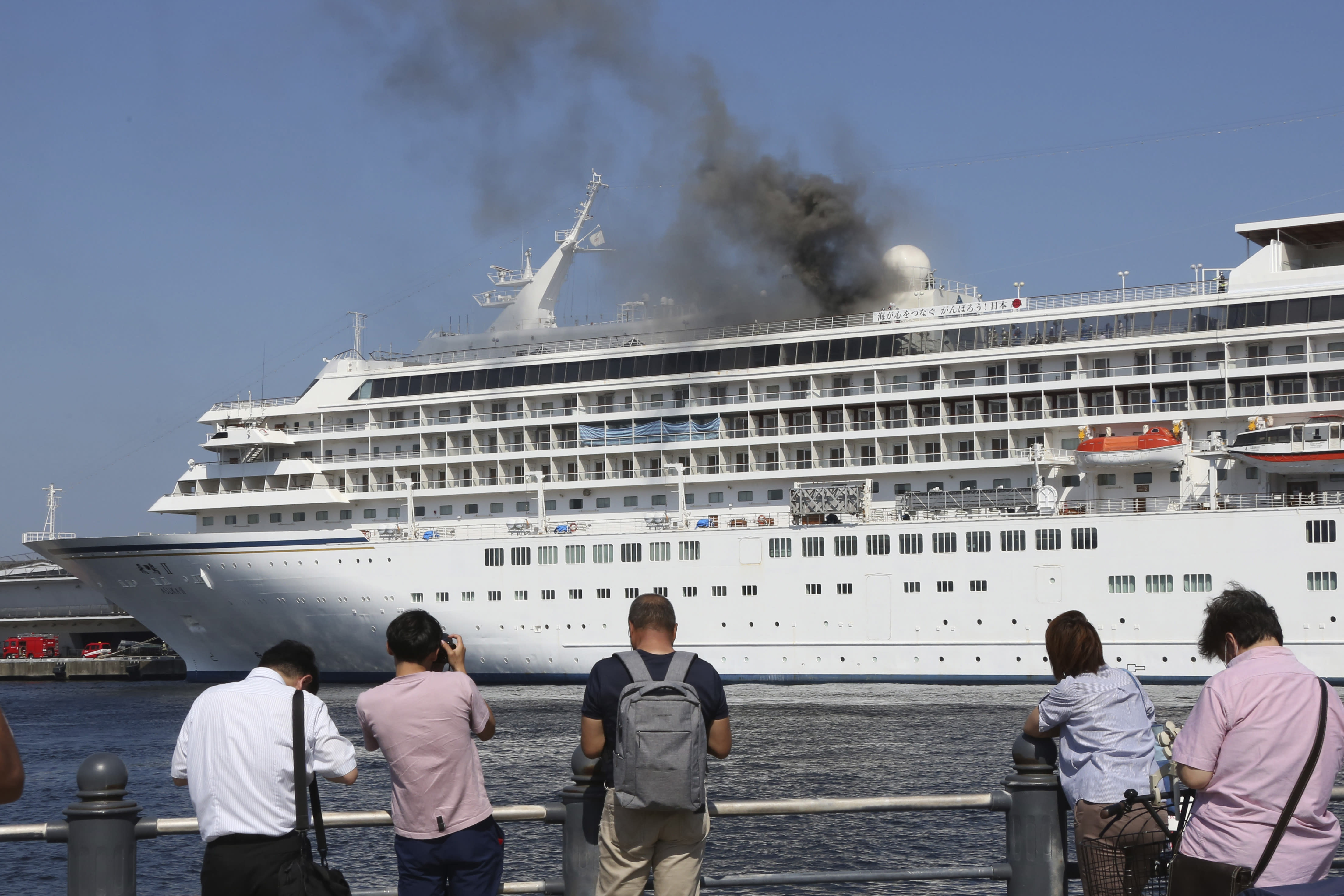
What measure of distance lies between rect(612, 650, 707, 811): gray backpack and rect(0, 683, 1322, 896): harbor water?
2.58 m

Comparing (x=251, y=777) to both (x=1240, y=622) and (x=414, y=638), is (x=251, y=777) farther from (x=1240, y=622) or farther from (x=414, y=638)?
(x=1240, y=622)

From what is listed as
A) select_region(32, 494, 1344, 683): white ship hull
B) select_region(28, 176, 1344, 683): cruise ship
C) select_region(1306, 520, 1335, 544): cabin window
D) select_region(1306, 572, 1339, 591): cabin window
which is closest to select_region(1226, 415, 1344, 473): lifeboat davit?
select_region(28, 176, 1344, 683): cruise ship

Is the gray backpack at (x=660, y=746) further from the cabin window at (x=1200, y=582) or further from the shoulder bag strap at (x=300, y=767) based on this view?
the cabin window at (x=1200, y=582)

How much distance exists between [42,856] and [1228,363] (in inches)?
1157

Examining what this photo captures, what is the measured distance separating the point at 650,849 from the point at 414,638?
132cm

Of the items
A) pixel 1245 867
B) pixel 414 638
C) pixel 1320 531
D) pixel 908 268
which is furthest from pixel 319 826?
pixel 908 268

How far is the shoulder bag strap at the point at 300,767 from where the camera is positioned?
5.24 metres

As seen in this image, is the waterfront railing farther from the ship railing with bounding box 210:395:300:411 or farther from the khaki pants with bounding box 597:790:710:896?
the ship railing with bounding box 210:395:300:411

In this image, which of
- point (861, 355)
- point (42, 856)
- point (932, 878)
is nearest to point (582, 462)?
point (861, 355)

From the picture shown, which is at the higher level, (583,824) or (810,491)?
(810,491)

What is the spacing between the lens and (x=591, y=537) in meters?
37.8

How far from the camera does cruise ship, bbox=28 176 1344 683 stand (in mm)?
33875

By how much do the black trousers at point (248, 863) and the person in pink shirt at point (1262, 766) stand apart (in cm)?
340

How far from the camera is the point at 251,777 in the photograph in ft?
17.4
